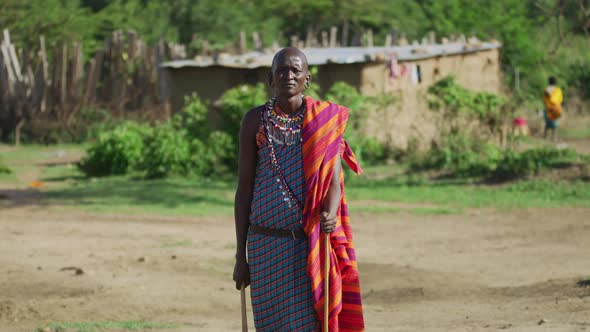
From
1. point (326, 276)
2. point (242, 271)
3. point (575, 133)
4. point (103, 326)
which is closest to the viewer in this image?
point (326, 276)

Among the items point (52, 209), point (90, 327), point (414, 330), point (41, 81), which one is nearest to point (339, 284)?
point (414, 330)

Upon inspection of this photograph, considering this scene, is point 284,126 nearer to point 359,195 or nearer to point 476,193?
point 359,195

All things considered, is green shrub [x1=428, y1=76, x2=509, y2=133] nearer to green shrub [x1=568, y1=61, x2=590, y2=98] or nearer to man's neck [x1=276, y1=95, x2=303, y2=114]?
green shrub [x1=568, y1=61, x2=590, y2=98]

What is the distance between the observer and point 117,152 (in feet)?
48.8

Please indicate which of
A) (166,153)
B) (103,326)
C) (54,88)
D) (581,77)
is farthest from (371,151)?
(581,77)

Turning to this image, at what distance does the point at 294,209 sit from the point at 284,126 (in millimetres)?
322

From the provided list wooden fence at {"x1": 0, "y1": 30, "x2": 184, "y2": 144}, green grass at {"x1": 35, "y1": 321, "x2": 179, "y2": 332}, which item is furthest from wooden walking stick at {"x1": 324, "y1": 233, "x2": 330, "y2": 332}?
wooden fence at {"x1": 0, "y1": 30, "x2": 184, "y2": 144}

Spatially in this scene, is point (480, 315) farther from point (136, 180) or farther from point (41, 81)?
point (41, 81)

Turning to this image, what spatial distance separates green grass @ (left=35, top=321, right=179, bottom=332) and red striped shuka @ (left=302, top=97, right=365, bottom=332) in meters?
2.46

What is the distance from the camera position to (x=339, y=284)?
3744mm

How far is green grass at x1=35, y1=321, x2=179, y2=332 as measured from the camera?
19.3 feet

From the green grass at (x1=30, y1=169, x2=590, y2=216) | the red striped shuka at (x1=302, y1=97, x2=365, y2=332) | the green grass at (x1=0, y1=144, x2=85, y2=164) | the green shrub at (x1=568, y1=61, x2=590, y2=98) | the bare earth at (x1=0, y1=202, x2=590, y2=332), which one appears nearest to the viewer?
the red striped shuka at (x1=302, y1=97, x2=365, y2=332)

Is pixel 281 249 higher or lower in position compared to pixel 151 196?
higher

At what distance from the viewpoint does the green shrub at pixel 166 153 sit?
46.7 feet
